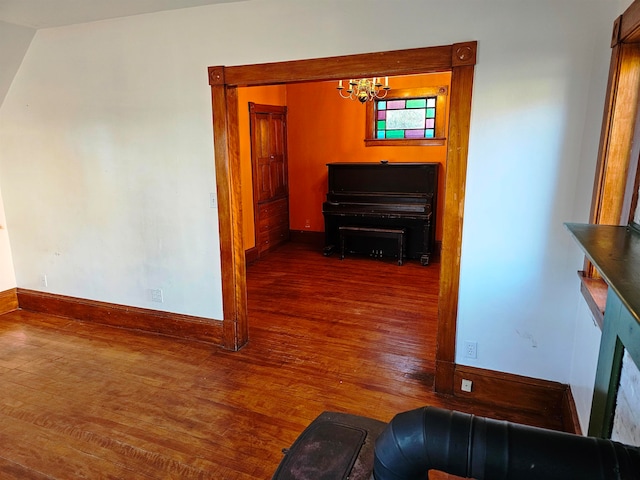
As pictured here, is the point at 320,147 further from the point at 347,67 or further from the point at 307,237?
the point at 347,67

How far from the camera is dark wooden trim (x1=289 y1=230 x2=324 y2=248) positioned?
21.4 ft

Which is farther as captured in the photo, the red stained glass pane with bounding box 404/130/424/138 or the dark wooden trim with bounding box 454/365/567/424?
the red stained glass pane with bounding box 404/130/424/138

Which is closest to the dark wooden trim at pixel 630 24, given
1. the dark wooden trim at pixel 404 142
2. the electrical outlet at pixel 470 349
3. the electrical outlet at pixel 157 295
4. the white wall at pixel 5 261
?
the electrical outlet at pixel 470 349

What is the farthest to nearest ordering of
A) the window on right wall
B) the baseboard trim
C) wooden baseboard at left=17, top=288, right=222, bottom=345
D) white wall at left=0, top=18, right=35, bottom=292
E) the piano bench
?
the window on right wall
the piano bench
wooden baseboard at left=17, top=288, right=222, bottom=345
white wall at left=0, top=18, right=35, bottom=292
the baseboard trim

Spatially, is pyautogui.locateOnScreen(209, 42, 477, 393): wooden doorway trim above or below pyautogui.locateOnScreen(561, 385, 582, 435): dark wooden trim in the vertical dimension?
above

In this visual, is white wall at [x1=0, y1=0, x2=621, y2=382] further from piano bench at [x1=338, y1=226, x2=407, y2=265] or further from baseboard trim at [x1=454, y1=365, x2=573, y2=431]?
piano bench at [x1=338, y1=226, x2=407, y2=265]

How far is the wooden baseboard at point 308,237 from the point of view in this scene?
21.4 feet

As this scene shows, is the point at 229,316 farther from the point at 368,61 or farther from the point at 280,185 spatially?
the point at 280,185

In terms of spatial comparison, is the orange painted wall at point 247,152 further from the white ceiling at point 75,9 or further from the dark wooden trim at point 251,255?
the white ceiling at point 75,9

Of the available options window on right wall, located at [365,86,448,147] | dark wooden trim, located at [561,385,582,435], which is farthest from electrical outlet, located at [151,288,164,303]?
window on right wall, located at [365,86,448,147]

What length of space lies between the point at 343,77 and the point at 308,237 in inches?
164

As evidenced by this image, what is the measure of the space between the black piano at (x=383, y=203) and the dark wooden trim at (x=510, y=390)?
295 centimetres

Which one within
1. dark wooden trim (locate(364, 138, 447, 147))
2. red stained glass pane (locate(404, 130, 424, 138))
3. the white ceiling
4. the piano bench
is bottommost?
the piano bench

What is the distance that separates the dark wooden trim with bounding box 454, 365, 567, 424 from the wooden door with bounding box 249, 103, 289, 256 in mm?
3732
